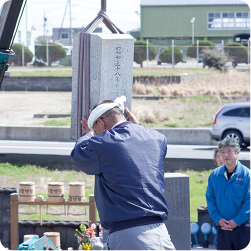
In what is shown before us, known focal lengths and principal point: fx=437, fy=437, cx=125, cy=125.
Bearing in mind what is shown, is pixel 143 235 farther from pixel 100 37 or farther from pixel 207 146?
pixel 207 146

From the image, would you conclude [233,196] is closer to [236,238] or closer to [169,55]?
[236,238]

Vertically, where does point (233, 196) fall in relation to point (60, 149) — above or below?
above

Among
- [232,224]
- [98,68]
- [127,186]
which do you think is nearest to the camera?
[127,186]

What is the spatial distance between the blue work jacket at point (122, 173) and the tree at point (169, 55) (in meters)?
33.3

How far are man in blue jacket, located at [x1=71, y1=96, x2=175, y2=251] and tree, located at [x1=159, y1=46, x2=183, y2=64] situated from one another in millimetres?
33313

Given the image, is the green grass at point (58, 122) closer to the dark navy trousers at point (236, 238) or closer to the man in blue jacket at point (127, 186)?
the dark navy trousers at point (236, 238)

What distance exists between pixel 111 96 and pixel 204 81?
26841mm

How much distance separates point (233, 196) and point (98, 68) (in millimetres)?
2243

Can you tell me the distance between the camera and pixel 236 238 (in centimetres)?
526

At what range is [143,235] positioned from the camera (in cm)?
335

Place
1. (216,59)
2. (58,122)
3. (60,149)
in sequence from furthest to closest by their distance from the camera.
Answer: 1. (216,59)
2. (58,122)
3. (60,149)

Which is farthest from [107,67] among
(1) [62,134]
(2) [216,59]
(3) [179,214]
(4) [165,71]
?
(2) [216,59]

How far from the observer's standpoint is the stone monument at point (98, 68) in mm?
4684

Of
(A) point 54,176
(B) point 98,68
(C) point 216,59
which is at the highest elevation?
(C) point 216,59
